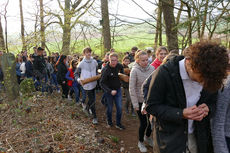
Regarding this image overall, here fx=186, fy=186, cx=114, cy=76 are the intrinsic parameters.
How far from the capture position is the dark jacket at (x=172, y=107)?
176 centimetres

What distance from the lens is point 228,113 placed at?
183 centimetres

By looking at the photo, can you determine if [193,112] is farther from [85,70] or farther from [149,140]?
[85,70]

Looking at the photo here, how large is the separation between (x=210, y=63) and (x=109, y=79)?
357 cm

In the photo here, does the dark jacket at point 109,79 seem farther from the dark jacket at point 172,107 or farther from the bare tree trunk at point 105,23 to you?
the bare tree trunk at point 105,23

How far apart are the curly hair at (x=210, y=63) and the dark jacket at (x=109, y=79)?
3348 millimetres

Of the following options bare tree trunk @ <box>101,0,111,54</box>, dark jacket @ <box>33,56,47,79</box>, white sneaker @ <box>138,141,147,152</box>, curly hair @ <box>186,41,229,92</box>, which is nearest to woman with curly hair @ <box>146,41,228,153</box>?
curly hair @ <box>186,41,229,92</box>

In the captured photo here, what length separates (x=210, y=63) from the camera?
1438mm

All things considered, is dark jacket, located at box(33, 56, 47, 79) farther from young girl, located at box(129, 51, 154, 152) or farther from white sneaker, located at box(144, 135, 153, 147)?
white sneaker, located at box(144, 135, 153, 147)

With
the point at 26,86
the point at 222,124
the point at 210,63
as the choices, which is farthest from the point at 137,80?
the point at 26,86

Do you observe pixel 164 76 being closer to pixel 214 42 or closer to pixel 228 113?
pixel 214 42

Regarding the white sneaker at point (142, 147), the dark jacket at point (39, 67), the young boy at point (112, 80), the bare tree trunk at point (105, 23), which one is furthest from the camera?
the bare tree trunk at point (105, 23)

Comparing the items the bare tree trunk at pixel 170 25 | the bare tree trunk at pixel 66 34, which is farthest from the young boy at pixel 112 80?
the bare tree trunk at pixel 66 34

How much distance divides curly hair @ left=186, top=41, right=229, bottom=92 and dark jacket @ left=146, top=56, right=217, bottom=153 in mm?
282

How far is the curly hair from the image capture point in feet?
4.73
